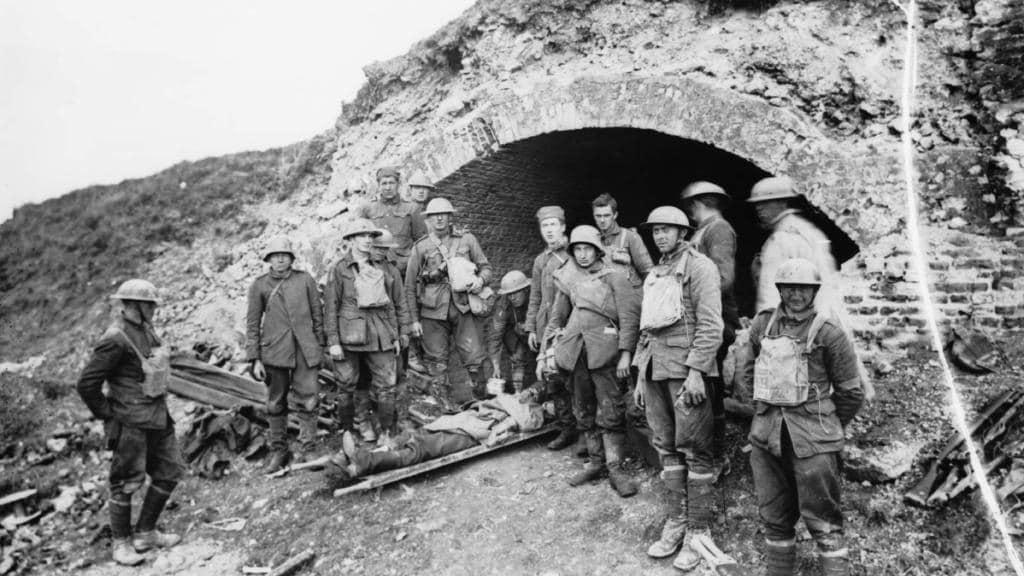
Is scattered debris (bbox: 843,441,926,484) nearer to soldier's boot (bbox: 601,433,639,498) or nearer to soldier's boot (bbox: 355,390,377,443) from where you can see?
soldier's boot (bbox: 601,433,639,498)

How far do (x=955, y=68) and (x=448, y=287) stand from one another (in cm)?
486

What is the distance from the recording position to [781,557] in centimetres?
359

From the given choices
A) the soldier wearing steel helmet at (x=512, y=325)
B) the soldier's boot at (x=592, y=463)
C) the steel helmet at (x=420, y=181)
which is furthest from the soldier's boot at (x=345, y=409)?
the steel helmet at (x=420, y=181)

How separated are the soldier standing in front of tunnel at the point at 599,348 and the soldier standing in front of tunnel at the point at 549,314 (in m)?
0.29

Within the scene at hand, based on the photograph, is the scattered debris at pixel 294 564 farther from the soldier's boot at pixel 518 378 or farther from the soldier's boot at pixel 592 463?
the soldier's boot at pixel 518 378

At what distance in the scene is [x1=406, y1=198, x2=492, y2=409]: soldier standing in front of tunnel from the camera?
6.61 metres

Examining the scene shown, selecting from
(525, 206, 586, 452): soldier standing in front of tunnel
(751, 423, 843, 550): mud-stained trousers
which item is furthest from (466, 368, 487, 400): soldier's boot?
(751, 423, 843, 550): mud-stained trousers

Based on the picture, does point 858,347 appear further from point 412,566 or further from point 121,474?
point 121,474

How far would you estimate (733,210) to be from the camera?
9484 millimetres

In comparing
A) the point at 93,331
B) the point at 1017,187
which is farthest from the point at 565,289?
the point at 93,331

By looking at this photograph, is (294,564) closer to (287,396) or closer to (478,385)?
(287,396)

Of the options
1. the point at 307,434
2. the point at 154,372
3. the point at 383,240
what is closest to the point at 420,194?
the point at 383,240

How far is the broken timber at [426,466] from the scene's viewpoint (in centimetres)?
511

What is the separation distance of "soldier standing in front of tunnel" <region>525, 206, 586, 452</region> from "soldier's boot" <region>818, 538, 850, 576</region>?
237 cm
